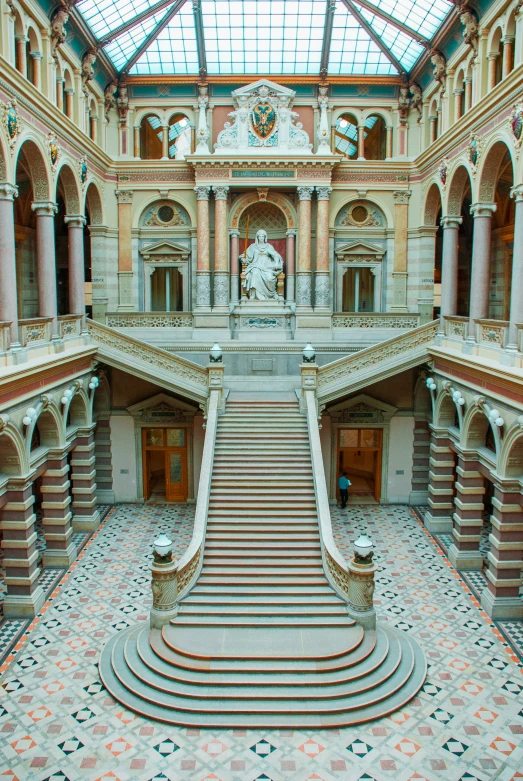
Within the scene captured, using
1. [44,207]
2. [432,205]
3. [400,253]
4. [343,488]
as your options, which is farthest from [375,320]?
[44,207]

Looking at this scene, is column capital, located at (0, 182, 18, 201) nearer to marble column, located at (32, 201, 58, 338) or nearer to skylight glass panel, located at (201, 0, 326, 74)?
marble column, located at (32, 201, 58, 338)

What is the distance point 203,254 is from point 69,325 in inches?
280

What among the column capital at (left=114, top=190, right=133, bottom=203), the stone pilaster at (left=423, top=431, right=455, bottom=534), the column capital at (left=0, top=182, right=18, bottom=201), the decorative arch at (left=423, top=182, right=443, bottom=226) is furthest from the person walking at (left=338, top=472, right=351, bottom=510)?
the column capital at (left=0, top=182, right=18, bottom=201)

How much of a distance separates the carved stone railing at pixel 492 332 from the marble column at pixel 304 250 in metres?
8.23

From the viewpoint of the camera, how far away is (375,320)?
23703 mm

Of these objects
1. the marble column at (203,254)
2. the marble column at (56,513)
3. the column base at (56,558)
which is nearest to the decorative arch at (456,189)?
the marble column at (203,254)

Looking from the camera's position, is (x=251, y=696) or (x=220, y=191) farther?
(x=220, y=191)

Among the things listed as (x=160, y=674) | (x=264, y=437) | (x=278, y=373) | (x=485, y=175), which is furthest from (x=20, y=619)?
(x=485, y=175)

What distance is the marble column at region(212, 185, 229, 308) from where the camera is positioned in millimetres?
24547

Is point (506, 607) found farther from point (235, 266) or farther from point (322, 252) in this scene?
point (235, 266)

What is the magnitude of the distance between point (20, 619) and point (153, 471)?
38.3 ft

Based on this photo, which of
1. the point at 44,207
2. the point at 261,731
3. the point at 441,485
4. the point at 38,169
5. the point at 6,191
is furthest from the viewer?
the point at 441,485

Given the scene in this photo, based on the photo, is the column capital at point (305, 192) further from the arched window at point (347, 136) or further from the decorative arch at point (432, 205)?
the decorative arch at point (432, 205)

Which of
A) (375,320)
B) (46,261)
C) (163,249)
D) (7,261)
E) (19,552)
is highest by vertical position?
(163,249)
